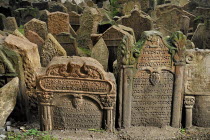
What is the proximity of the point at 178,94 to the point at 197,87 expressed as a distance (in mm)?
406

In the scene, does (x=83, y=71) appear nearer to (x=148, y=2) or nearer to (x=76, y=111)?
(x=76, y=111)

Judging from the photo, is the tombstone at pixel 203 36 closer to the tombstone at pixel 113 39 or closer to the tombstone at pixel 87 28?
the tombstone at pixel 113 39

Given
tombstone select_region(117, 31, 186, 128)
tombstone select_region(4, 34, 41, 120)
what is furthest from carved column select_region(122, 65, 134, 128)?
tombstone select_region(4, 34, 41, 120)

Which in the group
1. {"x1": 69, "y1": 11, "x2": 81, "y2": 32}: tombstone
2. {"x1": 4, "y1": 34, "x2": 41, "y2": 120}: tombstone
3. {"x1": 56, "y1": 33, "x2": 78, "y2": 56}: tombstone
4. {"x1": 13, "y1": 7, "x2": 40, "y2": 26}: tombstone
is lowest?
{"x1": 4, "y1": 34, "x2": 41, "y2": 120}: tombstone

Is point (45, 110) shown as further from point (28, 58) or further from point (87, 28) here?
point (87, 28)

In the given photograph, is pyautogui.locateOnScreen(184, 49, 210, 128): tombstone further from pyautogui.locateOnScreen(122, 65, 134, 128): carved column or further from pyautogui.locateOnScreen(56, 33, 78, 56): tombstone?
pyautogui.locateOnScreen(56, 33, 78, 56): tombstone

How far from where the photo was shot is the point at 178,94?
4637 mm

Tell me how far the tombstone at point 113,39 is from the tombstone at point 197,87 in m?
3.12

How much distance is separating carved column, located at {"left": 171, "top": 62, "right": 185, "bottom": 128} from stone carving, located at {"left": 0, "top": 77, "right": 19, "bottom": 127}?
2.99 metres

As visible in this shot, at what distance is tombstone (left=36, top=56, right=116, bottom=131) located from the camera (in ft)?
13.8

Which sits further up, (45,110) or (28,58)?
(28,58)

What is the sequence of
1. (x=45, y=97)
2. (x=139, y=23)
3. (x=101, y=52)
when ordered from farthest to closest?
(x=139, y=23)
(x=101, y=52)
(x=45, y=97)

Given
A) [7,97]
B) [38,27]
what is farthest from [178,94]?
[38,27]

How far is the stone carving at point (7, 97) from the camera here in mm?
4295
